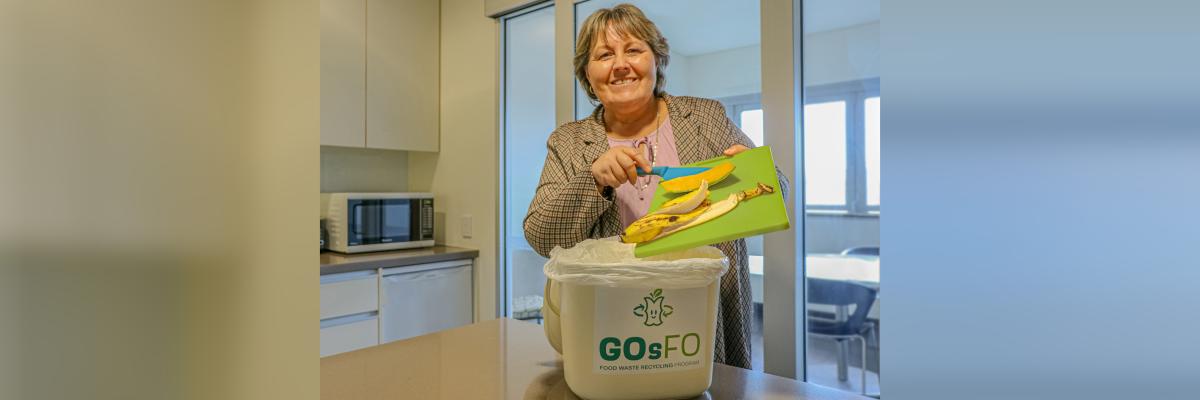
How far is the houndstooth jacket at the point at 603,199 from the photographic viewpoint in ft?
4.18

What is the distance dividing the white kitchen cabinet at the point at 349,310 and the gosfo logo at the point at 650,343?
6.93 feet

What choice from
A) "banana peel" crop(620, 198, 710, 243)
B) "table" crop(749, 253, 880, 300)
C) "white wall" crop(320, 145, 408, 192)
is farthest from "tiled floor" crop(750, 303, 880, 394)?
"white wall" crop(320, 145, 408, 192)

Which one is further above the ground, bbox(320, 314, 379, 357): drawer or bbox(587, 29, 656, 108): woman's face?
bbox(587, 29, 656, 108): woman's face

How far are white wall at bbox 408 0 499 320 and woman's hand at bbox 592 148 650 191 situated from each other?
201cm

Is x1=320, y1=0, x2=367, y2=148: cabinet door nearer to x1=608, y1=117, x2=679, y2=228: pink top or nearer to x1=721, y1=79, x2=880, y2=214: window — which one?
x1=608, y1=117, x2=679, y2=228: pink top

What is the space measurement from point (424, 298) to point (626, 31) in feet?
6.14

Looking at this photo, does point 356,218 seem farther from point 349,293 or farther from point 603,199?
point 603,199

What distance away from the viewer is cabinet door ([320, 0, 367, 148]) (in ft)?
9.18

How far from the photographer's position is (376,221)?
114 inches

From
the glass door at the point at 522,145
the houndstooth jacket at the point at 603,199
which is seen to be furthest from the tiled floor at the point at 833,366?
the glass door at the point at 522,145
